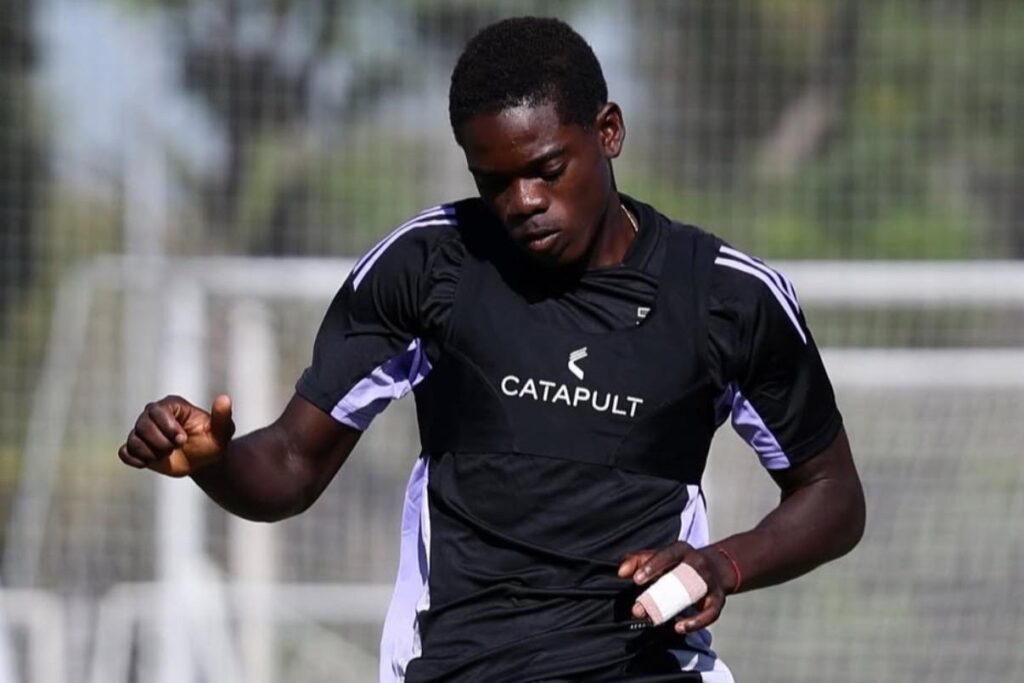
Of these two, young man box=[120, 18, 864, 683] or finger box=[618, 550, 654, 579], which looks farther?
young man box=[120, 18, 864, 683]

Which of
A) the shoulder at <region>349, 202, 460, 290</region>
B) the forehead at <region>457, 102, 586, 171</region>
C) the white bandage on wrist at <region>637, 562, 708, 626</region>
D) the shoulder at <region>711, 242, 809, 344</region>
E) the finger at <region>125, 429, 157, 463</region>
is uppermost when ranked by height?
the forehead at <region>457, 102, 586, 171</region>

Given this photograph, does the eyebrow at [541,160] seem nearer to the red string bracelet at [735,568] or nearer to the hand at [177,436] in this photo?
the hand at [177,436]

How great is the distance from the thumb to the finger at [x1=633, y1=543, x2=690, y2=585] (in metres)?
0.67

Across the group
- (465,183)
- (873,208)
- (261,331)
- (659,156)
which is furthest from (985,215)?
(261,331)

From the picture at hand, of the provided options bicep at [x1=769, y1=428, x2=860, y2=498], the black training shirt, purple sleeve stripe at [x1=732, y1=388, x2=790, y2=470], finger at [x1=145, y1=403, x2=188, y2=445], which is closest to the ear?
the black training shirt

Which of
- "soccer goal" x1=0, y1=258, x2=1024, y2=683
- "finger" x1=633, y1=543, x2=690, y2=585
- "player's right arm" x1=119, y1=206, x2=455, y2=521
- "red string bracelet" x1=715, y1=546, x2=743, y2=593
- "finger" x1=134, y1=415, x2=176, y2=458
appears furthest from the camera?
"soccer goal" x1=0, y1=258, x2=1024, y2=683

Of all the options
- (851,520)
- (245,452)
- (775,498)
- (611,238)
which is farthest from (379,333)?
(775,498)

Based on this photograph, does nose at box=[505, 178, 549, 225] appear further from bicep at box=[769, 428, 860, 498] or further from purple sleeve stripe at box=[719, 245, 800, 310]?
bicep at box=[769, 428, 860, 498]

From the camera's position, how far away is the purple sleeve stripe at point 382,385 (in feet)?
11.3

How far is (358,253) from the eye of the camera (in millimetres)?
10320

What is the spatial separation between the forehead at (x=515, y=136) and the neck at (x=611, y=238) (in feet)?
0.63

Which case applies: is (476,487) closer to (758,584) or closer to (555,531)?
(555,531)

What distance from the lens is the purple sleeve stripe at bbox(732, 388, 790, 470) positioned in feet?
11.2

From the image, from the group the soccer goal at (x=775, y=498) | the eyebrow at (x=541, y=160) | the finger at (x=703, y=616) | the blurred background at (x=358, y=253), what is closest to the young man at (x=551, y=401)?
the eyebrow at (x=541, y=160)
